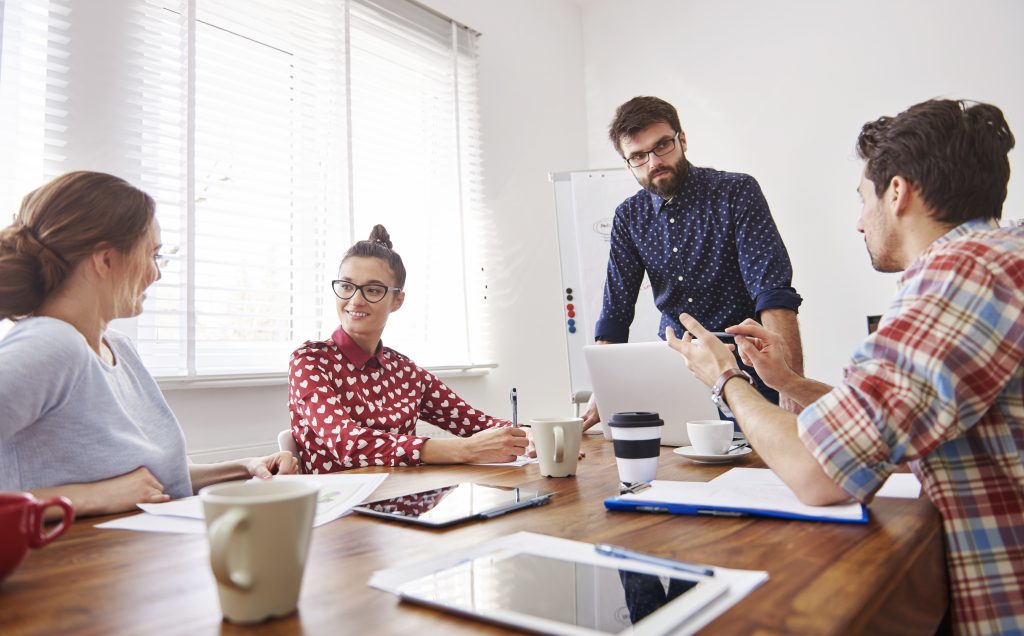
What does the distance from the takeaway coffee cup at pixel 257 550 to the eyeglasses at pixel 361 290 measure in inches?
49.9

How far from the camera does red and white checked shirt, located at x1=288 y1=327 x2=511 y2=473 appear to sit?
53.3 inches

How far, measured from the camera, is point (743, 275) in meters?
2.02

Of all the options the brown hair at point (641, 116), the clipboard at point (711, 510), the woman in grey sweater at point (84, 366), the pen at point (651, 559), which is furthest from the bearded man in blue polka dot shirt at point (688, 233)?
the pen at point (651, 559)

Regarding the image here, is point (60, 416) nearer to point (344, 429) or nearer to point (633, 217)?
point (344, 429)

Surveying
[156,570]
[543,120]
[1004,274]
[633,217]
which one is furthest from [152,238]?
[543,120]

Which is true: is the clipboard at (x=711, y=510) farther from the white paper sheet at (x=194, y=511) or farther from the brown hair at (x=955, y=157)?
the brown hair at (x=955, y=157)

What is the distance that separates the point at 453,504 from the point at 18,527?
1.48ft

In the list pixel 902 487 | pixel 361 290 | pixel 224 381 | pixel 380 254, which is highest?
pixel 380 254

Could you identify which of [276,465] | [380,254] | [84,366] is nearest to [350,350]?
[380,254]

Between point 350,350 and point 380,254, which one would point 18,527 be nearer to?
point 350,350

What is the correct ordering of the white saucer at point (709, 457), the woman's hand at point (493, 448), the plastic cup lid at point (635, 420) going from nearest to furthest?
the plastic cup lid at point (635, 420) → the white saucer at point (709, 457) → the woman's hand at point (493, 448)

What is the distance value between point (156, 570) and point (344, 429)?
785 millimetres

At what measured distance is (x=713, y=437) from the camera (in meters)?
1.19

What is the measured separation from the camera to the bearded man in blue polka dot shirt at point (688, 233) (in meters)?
2.02
